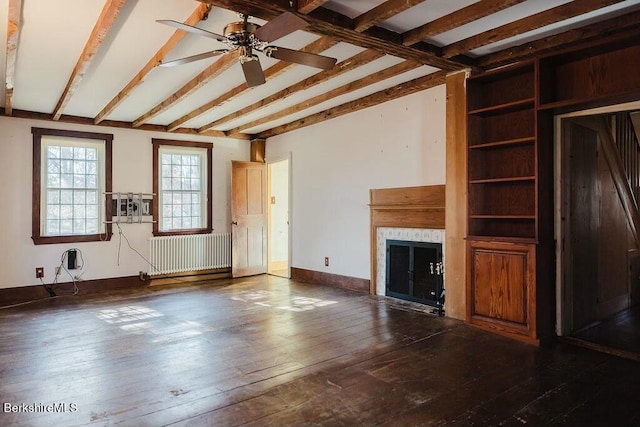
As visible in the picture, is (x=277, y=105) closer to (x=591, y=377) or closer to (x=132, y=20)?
(x=132, y=20)

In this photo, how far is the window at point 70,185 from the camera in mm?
5824

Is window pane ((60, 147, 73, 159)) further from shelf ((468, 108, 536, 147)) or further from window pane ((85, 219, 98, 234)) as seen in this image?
shelf ((468, 108, 536, 147))

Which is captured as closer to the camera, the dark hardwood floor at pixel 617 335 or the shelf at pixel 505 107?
the dark hardwood floor at pixel 617 335

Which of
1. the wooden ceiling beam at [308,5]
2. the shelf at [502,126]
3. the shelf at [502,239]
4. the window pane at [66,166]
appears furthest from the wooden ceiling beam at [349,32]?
the window pane at [66,166]

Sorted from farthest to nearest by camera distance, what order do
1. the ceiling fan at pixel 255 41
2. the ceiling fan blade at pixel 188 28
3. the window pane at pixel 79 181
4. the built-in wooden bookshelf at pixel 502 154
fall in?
the window pane at pixel 79 181
the built-in wooden bookshelf at pixel 502 154
the ceiling fan at pixel 255 41
the ceiling fan blade at pixel 188 28

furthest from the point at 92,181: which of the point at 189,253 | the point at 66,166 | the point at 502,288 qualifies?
the point at 502,288

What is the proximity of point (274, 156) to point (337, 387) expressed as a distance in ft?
17.4

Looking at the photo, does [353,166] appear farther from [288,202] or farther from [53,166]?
[53,166]

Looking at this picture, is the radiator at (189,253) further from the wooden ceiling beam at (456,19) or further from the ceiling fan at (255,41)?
the wooden ceiling beam at (456,19)

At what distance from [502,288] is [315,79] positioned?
2.85m

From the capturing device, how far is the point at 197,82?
444cm

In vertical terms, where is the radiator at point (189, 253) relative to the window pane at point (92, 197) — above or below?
below

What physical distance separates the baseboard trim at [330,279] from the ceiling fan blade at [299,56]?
11.1 feet

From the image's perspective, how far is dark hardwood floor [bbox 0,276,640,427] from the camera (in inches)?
91.6
